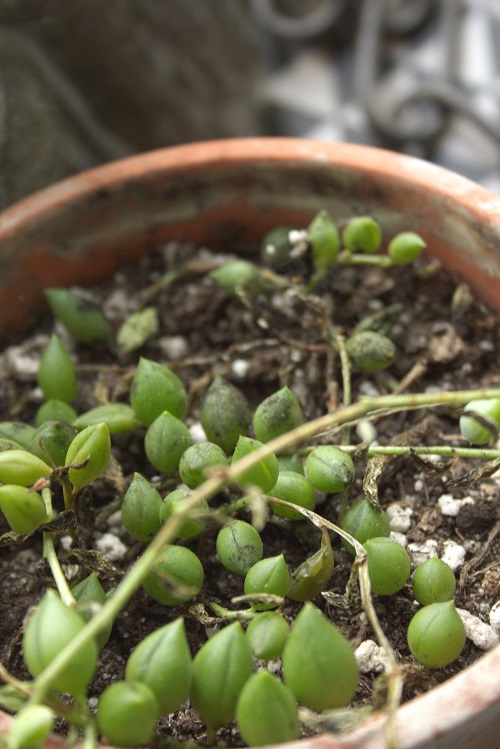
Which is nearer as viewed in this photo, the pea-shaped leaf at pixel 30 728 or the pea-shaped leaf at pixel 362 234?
the pea-shaped leaf at pixel 30 728

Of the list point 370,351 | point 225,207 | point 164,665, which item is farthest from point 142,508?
point 225,207

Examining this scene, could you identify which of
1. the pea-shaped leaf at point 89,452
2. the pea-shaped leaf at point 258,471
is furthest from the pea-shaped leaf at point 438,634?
the pea-shaped leaf at point 89,452

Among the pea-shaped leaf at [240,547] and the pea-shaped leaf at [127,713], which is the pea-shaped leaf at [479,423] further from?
the pea-shaped leaf at [127,713]

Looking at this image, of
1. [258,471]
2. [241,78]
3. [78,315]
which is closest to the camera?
[258,471]

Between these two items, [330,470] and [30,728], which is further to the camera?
[330,470]

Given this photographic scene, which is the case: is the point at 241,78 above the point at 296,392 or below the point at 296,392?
above

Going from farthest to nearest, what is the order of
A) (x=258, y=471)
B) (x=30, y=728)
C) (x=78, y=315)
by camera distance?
(x=78, y=315) < (x=258, y=471) < (x=30, y=728)

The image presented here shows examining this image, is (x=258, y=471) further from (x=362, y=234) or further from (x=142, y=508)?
(x=362, y=234)

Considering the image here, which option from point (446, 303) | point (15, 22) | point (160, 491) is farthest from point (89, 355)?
point (15, 22)
